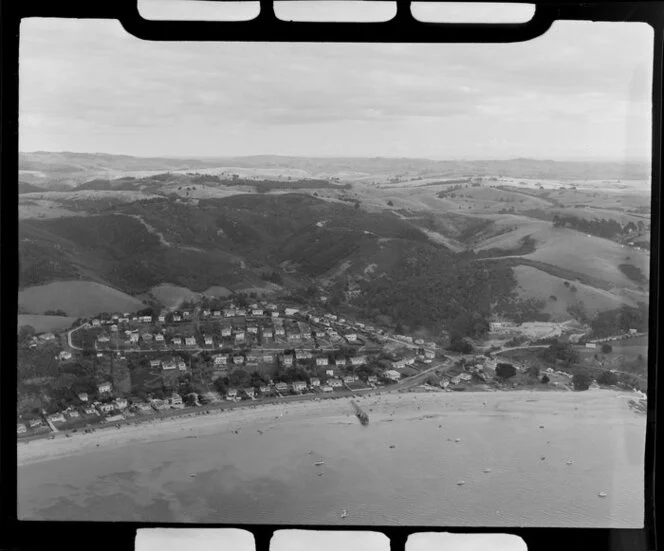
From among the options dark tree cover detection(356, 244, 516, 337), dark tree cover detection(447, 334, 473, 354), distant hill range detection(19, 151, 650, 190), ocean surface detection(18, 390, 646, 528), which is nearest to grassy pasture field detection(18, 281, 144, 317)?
distant hill range detection(19, 151, 650, 190)

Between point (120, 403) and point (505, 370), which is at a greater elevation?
point (505, 370)

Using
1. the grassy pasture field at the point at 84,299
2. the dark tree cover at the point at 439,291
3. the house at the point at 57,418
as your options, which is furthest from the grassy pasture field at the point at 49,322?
the dark tree cover at the point at 439,291

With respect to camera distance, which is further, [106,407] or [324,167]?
[324,167]

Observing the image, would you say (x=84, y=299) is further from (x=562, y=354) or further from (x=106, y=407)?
(x=562, y=354)

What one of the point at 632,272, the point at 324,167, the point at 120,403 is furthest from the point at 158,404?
the point at 632,272

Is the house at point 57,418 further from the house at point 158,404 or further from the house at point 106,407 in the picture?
the house at point 158,404

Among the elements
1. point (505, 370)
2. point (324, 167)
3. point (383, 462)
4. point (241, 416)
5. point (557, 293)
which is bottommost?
point (383, 462)

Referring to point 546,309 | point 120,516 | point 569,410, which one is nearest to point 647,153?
point 546,309

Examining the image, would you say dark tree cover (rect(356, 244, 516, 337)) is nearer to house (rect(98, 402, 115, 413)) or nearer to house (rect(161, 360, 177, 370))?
house (rect(161, 360, 177, 370))

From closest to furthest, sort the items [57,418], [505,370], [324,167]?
[57,418] < [505,370] < [324,167]
